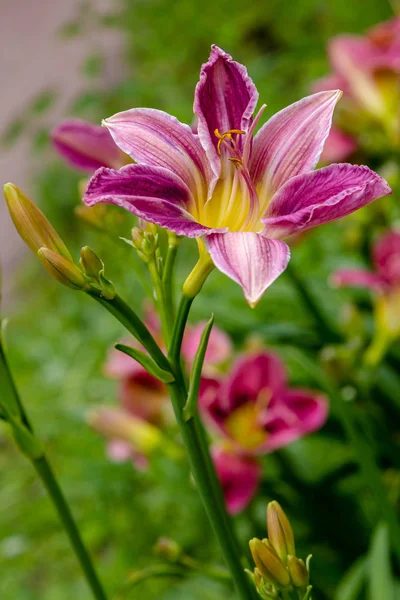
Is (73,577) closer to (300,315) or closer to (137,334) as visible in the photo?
(300,315)

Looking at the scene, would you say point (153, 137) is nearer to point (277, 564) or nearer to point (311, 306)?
point (277, 564)

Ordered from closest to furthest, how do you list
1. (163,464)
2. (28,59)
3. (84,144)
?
(84,144) < (163,464) < (28,59)

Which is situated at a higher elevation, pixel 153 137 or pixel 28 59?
pixel 28 59

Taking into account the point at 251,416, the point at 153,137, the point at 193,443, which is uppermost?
the point at 153,137

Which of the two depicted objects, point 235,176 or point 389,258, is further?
point 389,258

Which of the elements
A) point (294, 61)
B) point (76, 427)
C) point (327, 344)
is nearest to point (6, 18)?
point (294, 61)

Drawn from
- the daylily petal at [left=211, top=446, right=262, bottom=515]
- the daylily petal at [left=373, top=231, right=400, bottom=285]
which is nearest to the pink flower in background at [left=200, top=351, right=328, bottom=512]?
the daylily petal at [left=211, top=446, right=262, bottom=515]

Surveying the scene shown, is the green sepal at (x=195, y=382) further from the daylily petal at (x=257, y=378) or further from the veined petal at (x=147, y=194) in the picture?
the daylily petal at (x=257, y=378)

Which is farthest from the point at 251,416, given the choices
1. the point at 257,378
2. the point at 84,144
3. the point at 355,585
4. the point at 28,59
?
the point at 28,59
